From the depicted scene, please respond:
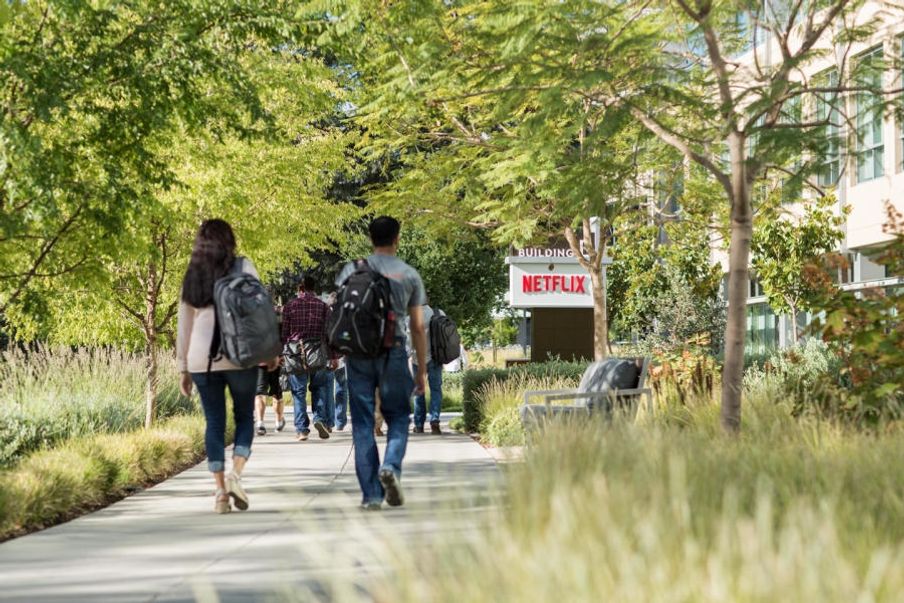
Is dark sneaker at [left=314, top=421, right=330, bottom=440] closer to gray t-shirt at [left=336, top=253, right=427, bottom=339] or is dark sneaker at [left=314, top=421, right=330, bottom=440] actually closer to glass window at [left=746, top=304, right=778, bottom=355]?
gray t-shirt at [left=336, top=253, right=427, bottom=339]

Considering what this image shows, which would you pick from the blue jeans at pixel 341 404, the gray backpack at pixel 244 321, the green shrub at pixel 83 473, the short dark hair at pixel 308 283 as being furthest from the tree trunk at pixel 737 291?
the blue jeans at pixel 341 404

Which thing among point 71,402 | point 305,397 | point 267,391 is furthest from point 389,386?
point 267,391

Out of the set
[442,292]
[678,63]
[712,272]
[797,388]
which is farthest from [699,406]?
[442,292]

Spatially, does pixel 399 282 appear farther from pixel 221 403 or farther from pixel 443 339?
pixel 443 339

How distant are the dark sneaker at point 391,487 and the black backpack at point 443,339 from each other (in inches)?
312

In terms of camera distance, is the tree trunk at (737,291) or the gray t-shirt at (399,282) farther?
the tree trunk at (737,291)

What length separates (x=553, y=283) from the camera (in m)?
29.8

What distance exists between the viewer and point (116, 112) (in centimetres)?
1034

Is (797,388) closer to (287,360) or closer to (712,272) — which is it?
(287,360)

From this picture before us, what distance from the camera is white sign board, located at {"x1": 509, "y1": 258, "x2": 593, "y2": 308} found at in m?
29.5

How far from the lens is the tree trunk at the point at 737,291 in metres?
10.4

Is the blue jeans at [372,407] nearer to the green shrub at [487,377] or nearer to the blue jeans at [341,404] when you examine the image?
the green shrub at [487,377]

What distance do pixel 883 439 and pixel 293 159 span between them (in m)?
12.5

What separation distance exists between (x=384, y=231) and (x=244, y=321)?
3.81 feet
